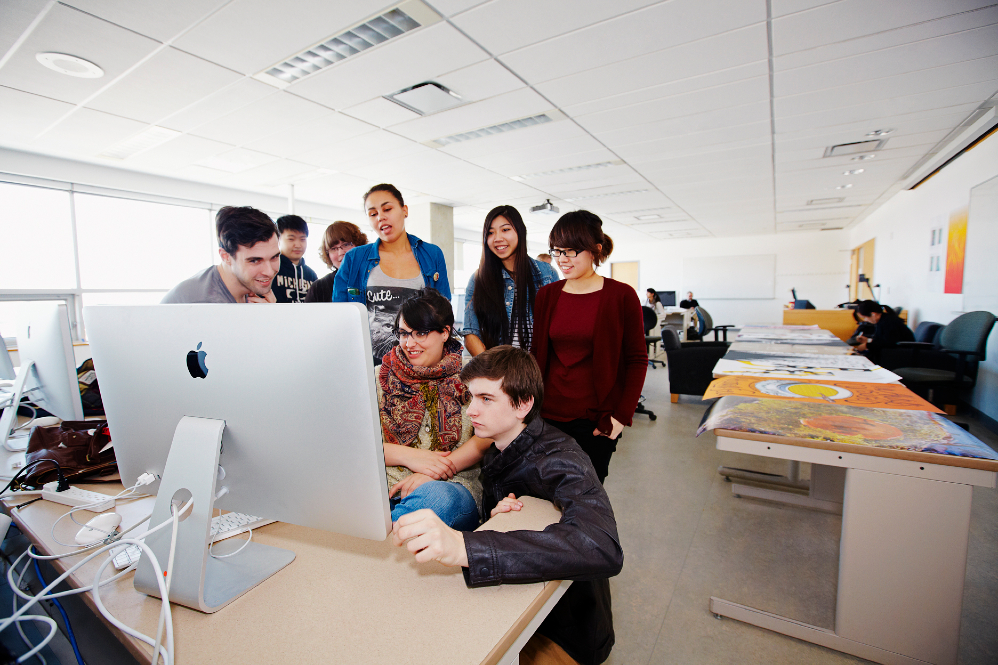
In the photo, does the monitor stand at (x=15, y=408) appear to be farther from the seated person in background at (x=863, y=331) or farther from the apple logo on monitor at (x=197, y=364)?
the seated person in background at (x=863, y=331)

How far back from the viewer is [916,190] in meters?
6.15

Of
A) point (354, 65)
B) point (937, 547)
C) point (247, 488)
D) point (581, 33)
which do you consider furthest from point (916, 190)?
point (247, 488)

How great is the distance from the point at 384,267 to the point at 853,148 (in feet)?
16.8

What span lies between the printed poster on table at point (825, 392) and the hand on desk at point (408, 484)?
1343 millimetres

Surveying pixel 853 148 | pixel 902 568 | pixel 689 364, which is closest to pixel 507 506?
pixel 902 568

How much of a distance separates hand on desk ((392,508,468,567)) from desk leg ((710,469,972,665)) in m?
1.35

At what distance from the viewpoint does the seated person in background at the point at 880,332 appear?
4.44 m

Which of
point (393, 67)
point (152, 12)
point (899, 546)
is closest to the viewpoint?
point (899, 546)

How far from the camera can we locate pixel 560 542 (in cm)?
74

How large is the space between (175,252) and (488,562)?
7141mm

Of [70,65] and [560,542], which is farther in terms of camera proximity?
[70,65]

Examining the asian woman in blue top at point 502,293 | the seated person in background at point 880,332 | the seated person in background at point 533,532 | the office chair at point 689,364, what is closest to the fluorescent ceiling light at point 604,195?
the office chair at point 689,364

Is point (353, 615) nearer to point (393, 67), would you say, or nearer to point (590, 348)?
point (590, 348)

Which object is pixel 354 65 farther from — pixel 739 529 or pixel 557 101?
pixel 739 529
